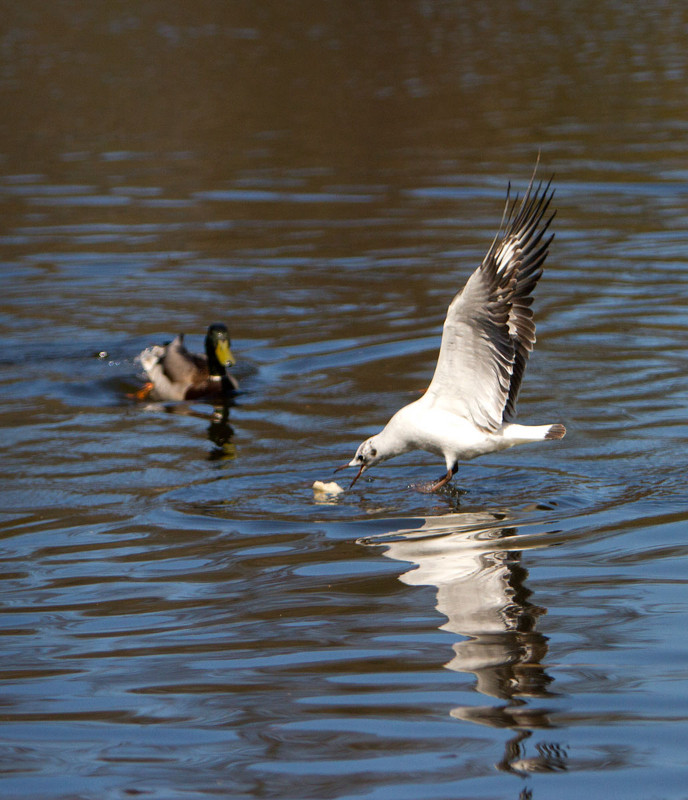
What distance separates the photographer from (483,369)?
7.53 meters

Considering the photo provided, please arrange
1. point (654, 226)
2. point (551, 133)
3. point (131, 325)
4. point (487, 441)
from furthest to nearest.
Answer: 1. point (551, 133)
2. point (654, 226)
3. point (131, 325)
4. point (487, 441)

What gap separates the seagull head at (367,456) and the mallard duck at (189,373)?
2871mm

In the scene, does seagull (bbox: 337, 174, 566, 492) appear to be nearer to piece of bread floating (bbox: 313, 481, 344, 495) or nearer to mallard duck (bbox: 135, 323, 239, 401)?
piece of bread floating (bbox: 313, 481, 344, 495)

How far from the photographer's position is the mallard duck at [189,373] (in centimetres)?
1058

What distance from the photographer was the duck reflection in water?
15.7 feet

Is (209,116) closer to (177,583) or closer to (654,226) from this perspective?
(654,226)

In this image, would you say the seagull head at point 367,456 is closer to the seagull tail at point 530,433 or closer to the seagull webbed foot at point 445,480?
the seagull webbed foot at point 445,480

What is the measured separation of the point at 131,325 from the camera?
12.6 m

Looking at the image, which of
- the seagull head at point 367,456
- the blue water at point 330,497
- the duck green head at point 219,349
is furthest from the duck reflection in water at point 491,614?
the duck green head at point 219,349

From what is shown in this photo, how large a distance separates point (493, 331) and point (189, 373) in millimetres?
4160

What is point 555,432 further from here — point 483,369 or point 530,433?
point 483,369

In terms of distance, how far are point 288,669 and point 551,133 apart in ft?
56.6

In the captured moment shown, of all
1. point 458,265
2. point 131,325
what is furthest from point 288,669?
point 458,265

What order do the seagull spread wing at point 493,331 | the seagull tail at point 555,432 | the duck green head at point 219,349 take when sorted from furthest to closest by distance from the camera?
the duck green head at point 219,349 → the seagull tail at point 555,432 → the seagull spread wing at point 493,331
